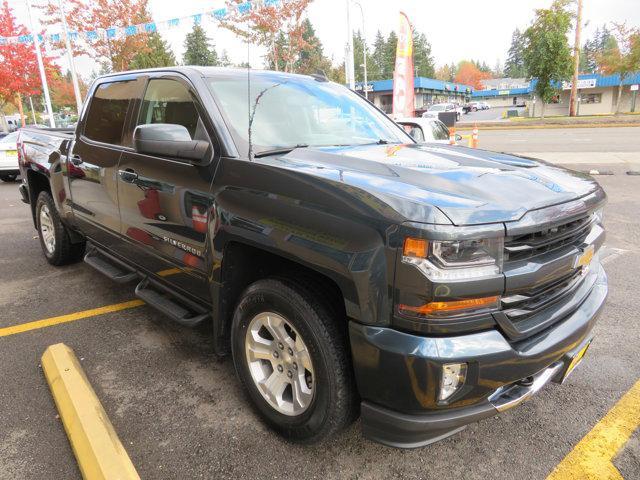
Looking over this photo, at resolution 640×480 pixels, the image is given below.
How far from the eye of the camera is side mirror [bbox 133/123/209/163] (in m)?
2.53

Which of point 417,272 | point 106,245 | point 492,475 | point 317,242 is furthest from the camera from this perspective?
point 106,245

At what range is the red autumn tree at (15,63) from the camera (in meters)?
24.2

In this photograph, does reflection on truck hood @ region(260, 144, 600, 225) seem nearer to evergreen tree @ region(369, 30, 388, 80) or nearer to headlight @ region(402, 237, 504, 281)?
headlight @ region(402, 237, 504, 281)

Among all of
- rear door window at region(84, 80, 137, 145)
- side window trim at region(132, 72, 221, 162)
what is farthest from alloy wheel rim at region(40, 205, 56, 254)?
side window trim at region(132, 72, 221, 162)

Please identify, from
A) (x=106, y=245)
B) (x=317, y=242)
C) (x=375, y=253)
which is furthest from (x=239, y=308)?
(x=106, y=245)

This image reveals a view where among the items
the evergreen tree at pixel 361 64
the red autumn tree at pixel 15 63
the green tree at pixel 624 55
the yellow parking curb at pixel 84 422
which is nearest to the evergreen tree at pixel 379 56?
the evergreen tree at pixel 361 64

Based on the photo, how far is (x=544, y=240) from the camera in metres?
1.93

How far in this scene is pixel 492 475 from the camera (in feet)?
7.16

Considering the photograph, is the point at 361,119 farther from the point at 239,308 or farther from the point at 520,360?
the point at 520,360

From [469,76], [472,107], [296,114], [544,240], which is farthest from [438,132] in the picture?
[469,76]

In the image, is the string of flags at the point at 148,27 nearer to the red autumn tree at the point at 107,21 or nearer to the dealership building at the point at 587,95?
the red autumn tree at the point at 107,21

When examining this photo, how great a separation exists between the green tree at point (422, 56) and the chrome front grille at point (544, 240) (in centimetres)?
10642

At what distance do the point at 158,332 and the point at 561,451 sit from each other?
280cm

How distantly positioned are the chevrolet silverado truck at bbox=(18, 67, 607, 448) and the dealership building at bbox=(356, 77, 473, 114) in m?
43.2
